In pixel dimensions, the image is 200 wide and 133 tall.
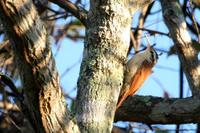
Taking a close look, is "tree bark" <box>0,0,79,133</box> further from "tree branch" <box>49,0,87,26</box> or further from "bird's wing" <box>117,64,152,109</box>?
"tree branch" <box>49,0,87,26</box>

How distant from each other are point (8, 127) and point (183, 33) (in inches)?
61.5

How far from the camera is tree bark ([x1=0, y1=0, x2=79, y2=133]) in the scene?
1.50 m

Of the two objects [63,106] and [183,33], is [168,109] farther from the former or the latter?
[63,106]

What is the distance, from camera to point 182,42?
9.12ft

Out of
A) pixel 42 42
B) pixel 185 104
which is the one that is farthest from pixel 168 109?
pixel 42 42

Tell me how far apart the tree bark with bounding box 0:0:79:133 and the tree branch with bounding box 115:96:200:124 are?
2.50ft

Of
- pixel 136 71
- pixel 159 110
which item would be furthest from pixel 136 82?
pixel 159 110

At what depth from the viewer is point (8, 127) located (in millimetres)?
3844

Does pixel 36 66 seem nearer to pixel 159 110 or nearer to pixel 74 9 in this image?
pixel 159 110

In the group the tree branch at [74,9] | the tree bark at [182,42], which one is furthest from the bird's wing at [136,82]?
the tree branch at [74,9]

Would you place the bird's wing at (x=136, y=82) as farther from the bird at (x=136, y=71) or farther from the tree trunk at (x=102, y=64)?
the tree trunk at (x=102, y=64)

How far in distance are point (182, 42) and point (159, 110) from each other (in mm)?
471

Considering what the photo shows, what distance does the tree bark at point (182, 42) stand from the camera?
8.80ft

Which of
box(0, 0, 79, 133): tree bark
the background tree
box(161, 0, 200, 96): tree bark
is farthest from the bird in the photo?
box(0, 0, 79, 133): tree bark
